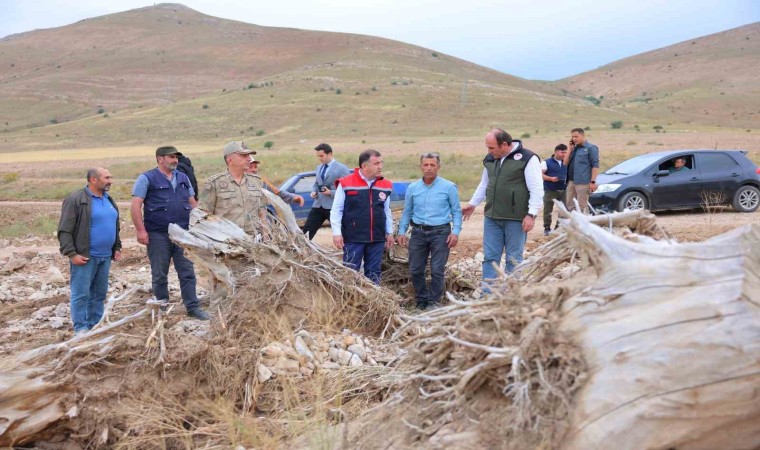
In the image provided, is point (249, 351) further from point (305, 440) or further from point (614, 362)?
point (614, 362)

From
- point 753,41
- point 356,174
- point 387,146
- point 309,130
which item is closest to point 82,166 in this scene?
point 387,146

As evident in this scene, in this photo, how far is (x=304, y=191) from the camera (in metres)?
13.0

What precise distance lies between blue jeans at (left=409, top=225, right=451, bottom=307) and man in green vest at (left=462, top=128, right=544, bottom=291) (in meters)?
0.46

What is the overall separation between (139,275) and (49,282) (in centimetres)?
113

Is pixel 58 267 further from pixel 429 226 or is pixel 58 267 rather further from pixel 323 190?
pixel 429 226

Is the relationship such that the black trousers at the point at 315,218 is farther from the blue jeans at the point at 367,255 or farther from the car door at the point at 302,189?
the car door at the point at 302,189

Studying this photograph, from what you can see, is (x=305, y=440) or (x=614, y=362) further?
(x=305, y=440)

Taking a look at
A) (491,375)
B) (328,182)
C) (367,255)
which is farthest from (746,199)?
(491,375)

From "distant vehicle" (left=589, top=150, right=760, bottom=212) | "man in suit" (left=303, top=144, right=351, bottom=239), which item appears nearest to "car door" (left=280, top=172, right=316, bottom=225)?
"man in suit" (left=303, top=144, right=351, bottom=239)

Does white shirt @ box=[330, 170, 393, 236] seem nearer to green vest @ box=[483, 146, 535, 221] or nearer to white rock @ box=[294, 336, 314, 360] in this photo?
green vest @ box=[483, 146, 535, 221]

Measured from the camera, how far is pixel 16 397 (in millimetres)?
3906

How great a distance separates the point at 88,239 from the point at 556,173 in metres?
7.08

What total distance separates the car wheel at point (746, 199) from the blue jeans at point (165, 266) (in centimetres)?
1151

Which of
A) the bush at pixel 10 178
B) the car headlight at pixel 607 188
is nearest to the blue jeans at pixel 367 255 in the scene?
the car headlight at pixel 607 188
